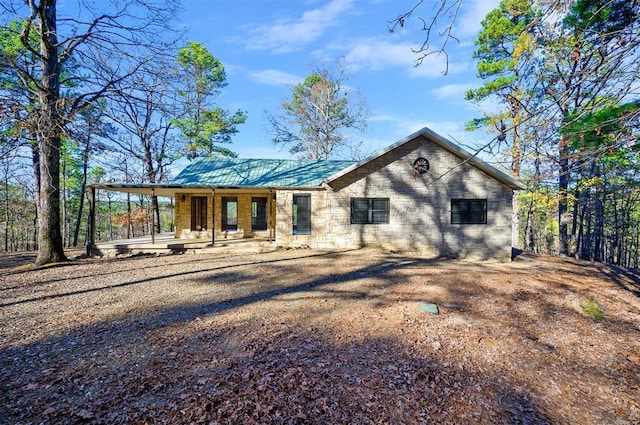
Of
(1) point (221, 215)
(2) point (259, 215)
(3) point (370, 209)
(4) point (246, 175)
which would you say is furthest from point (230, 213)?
(3) point (370, 209)

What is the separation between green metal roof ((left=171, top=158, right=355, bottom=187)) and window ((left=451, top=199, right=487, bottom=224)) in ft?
19.2

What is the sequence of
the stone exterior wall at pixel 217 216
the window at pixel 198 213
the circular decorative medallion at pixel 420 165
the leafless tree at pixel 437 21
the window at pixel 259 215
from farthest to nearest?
the window at pixel 259 215 → the window at pixel 198 213 → the stone exterior wall at pixel 217 216 → the circular decorative medallion at pixel 420 165 → the leafless tree at pixel 437 21

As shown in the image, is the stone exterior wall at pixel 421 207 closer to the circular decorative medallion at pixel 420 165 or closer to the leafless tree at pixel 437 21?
the circular decorative medallion at pixel 420 165

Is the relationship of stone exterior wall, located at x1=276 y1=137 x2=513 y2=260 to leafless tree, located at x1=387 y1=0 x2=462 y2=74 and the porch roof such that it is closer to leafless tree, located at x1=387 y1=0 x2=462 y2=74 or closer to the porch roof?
the porch roof

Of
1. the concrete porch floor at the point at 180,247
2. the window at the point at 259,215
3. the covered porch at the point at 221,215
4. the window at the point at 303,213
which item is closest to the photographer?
the concrete porch floor at the point at 180,247

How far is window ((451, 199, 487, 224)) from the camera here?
42.6 ft

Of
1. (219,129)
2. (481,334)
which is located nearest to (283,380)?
(481,334)

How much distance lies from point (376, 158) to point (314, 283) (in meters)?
6.99

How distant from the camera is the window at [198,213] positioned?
1571 cm

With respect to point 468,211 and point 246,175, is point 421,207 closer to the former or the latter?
point 468,211

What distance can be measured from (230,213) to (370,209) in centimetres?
801

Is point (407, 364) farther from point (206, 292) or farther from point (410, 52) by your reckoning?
point (206, 292)

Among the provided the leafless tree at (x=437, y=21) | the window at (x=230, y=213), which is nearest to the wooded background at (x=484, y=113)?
the leafless tree at (x=437, y=21)

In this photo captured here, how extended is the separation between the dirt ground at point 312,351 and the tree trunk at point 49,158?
1653 millimetres
